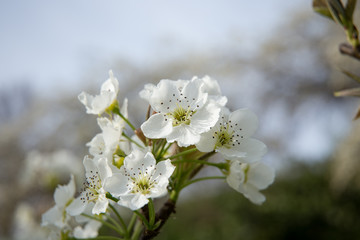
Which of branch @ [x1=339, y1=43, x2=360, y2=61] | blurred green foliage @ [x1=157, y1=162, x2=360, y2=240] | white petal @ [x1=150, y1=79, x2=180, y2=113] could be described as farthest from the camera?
blurred green foliage @ [x1=157, y1=162, x2=360, y2=240]

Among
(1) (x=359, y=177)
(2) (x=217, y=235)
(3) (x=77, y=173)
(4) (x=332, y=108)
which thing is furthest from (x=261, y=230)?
(4) (x=332, y=108)

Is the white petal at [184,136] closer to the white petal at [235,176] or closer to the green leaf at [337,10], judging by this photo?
the white petal at [235,176]

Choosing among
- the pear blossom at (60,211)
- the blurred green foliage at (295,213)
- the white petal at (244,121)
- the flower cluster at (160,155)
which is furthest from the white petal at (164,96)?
the blurred green foliage at (295,213)

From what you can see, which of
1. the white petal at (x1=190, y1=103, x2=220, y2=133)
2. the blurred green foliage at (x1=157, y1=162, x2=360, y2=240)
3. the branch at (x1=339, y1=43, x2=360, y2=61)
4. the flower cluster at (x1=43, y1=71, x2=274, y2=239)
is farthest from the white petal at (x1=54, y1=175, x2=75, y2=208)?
the blurred green foliage at (x1=157, y1=162, x2=360, y2=240)

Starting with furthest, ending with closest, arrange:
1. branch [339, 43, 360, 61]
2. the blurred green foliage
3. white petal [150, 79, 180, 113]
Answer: the blurred green foliage < white petal [150, 79, 180, 113] < branch [339, 43, 360, 61]

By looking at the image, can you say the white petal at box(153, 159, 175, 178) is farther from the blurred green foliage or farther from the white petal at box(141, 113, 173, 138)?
the blurred green foliage

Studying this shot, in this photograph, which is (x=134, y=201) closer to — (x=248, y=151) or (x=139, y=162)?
(x=139, y=162)

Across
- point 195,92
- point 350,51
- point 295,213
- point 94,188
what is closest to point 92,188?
point 94,188
